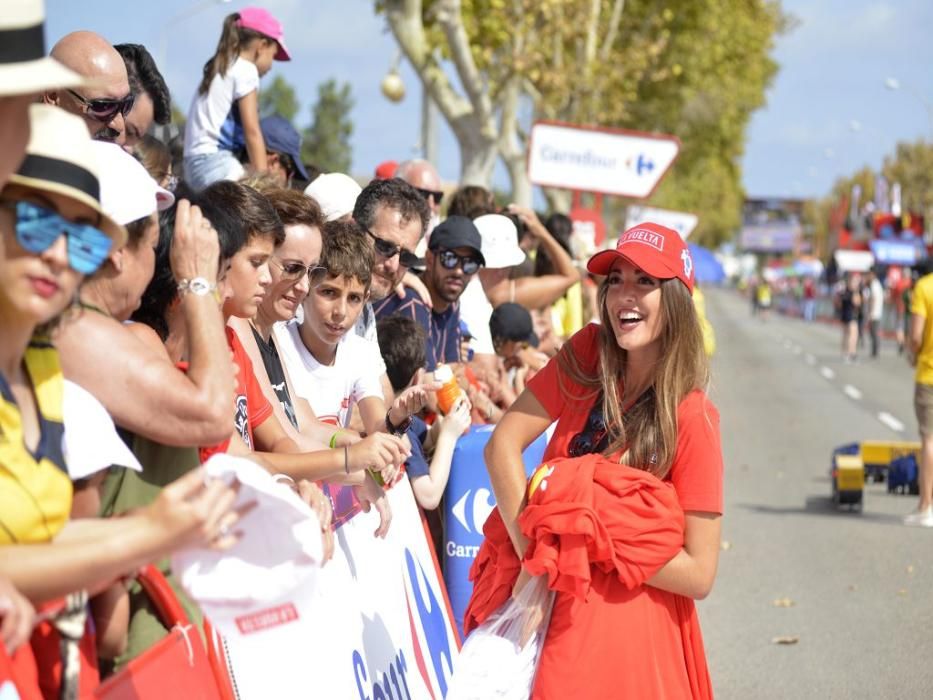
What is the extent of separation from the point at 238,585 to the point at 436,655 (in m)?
2.98

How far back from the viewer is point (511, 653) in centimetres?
380

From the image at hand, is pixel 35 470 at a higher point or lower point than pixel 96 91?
lower

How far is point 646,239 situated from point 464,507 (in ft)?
9.27

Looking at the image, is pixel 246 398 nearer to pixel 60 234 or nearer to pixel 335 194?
pixel 60 234

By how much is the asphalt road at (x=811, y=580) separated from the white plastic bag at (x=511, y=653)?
2.88ft

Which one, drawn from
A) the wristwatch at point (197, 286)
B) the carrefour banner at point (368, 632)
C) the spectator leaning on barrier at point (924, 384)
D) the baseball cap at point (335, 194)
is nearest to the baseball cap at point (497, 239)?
the baseball cap at point (335, 194)

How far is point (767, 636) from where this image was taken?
25.5ft

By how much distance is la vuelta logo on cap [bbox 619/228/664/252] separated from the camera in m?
3.87

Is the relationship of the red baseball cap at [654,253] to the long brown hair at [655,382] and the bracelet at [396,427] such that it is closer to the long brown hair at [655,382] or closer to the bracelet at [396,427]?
the long brown hair at [655,382]

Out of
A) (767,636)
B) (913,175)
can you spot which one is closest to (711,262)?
(767,636)

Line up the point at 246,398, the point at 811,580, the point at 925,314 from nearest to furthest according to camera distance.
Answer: the point at 246,398 → the point at 811,580 → the point at 925,314

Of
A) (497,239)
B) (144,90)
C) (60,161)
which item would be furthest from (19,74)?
(497,239)

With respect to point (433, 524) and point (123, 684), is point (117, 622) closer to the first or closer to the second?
point (123, 684)

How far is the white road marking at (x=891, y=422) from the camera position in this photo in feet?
60.2
